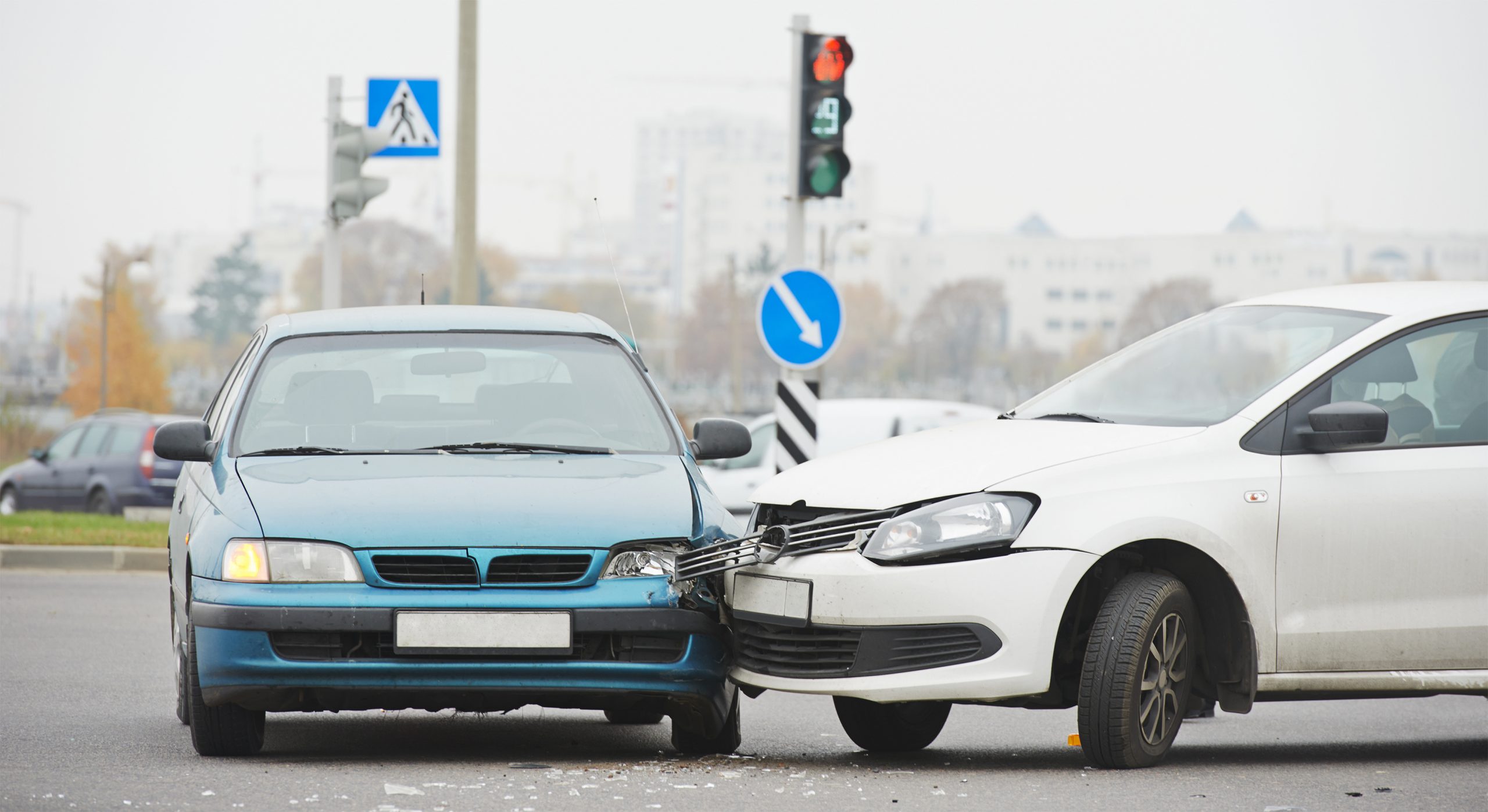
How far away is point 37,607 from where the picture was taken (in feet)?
37.2

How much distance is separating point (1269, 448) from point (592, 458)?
2.26m

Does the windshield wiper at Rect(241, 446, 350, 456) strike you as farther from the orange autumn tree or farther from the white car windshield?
the orange autumn tree

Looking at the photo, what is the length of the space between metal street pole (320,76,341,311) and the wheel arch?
9.20 meters

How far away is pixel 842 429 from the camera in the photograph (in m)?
17.8

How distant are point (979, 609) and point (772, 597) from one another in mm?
701

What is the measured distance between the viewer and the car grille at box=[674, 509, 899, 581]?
5.73 meters

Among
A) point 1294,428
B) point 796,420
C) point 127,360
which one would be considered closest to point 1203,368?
point 1294,428

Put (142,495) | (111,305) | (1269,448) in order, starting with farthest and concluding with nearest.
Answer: (111,305), (142,495), (1269,448)

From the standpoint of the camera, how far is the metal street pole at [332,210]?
46.2ft

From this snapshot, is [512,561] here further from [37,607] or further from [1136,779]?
[37,607]

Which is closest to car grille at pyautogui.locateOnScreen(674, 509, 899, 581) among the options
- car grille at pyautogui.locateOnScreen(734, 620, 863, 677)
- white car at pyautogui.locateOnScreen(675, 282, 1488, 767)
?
white car at pyautogui.locateOnScreen(675, 282, 1488, 767)

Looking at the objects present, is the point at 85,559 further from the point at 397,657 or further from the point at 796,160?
the point at 397,657

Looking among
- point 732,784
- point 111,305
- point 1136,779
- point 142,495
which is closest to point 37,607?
point 732,784

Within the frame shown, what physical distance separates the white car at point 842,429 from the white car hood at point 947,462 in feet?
35.4
